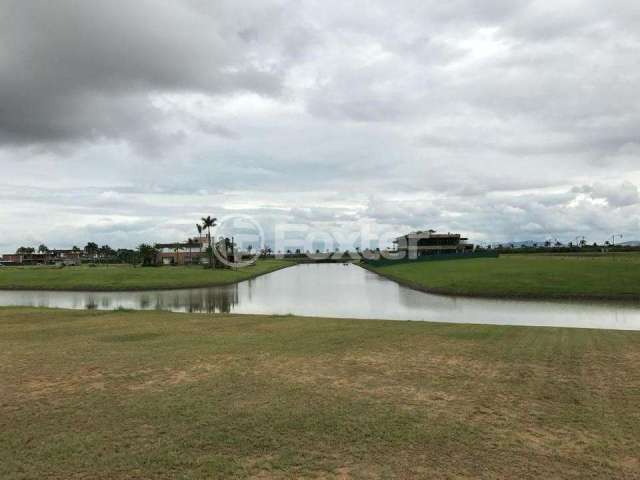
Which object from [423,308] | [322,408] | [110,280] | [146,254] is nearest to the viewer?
[322,408]

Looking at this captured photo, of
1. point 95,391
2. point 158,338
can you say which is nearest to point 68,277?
point 158,338

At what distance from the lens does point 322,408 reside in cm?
959

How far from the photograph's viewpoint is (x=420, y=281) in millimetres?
66312

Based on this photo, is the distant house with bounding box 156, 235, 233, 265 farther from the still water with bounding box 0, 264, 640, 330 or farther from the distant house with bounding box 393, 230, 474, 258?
the still water with bounding box 0, 264, 640, 330

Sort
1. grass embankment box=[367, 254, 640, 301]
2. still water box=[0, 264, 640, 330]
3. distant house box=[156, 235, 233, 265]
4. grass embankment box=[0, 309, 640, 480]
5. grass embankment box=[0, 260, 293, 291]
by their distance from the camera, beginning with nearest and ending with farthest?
grass embankment box=[0, 309, 640, 480]
still water box=[0, 264, 640, 330]
grass embankment box=[367, 254, 640, 301]
grass embankment box=[0, 260, 293, 291]
distant house box=[156, 235, 233, 265]

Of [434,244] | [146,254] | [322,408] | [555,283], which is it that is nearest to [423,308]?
[555,283]

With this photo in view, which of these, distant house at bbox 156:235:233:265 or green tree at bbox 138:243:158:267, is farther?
distant house at bbox 156:235:233:265

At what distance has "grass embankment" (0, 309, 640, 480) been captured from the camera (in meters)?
7.09

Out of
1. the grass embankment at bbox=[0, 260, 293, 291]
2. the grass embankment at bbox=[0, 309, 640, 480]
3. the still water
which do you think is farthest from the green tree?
the grass embankment at bbox=[0, 309, 640, 480]

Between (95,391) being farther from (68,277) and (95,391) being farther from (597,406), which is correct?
(68,277)

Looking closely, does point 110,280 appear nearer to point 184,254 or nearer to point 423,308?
point 423,308

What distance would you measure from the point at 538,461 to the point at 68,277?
79904 mm

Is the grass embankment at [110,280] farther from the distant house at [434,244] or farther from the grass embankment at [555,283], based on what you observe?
the distant house at [434,244]

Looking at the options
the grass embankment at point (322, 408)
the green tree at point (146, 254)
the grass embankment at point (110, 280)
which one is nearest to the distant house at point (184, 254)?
the green tree at point (146, 254)
